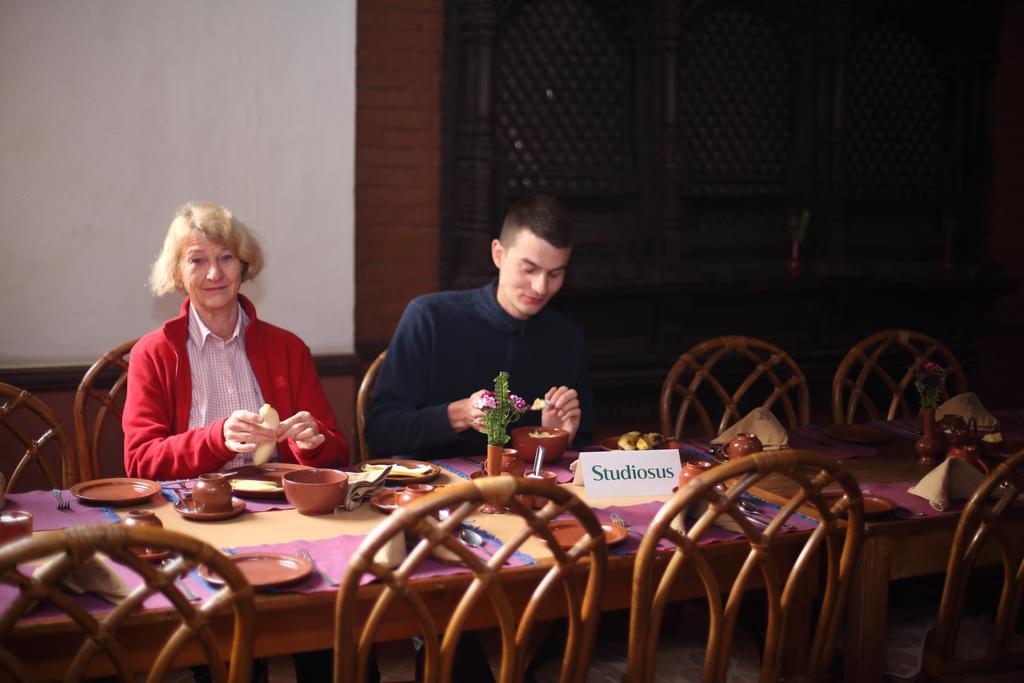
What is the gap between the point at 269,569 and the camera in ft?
5.36

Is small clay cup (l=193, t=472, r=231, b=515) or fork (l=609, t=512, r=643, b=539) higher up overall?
small clay cup (l=193, t=472, r=231, b=515)

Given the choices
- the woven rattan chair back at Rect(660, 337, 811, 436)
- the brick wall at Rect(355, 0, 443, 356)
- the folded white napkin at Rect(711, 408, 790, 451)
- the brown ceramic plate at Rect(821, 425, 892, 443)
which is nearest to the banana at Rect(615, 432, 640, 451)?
the folded white napkin at Rect(711, 408, 790, 451)

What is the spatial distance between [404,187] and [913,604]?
7.80ft

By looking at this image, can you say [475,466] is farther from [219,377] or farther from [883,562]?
[883,562]

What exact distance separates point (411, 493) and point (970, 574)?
1113 millimetres

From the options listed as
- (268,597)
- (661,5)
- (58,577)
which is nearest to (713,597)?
(268,597)

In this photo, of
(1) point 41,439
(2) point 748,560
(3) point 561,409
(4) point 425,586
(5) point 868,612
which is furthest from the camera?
(3) point 561,409

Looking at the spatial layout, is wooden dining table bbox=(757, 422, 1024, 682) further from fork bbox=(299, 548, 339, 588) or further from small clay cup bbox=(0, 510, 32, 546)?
small clay cup bbox=(0, 510, 32, 546)

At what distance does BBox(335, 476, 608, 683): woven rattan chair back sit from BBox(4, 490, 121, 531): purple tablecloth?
631 millimetres

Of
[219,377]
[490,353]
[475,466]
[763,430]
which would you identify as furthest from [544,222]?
[219,377]

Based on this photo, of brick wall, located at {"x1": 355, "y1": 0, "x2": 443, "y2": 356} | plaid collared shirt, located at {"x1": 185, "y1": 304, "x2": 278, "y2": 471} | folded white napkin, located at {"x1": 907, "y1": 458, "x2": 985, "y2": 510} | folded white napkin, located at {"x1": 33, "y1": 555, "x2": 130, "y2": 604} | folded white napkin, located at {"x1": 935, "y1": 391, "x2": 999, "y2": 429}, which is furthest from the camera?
brick wall, located at {"x1": 355, "y1": 0, "x2": 443, "y2": 356}

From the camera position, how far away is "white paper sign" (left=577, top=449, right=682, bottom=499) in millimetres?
2148

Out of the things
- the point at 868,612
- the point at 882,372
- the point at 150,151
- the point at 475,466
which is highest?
the point at 150,151

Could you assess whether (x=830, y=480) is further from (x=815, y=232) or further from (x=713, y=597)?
(x=815, y=232)
